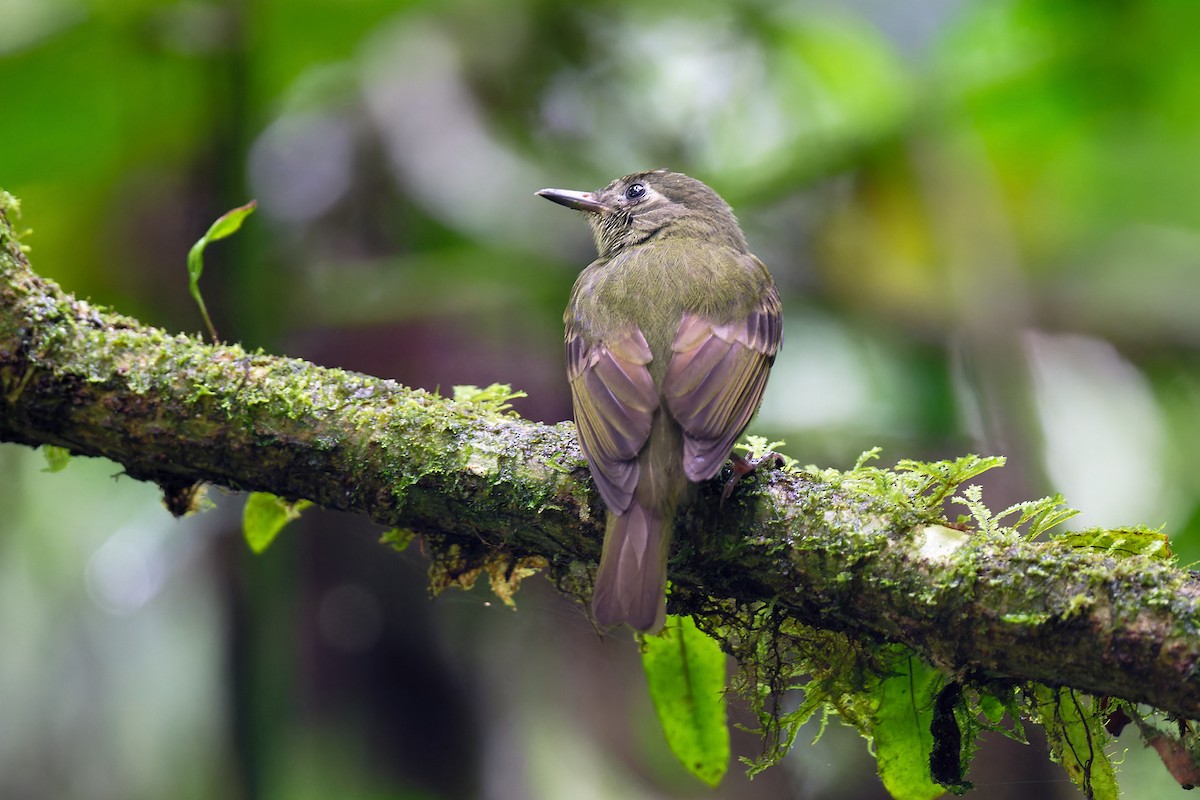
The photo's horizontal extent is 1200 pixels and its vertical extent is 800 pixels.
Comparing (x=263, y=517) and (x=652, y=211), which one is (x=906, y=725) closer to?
(x=263, y=517)

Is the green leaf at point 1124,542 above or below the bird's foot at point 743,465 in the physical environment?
below

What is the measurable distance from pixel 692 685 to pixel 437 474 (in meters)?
0.79

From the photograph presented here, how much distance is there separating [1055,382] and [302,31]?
365 centimetres

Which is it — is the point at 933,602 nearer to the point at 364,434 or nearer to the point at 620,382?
the point at 620,382

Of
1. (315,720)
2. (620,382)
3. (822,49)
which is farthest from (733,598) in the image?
(822,49)

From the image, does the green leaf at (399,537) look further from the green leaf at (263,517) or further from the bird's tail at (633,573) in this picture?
the bird's tail at (633,573)

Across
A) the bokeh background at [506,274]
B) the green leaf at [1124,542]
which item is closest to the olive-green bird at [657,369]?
the green leaf at [1124,542]

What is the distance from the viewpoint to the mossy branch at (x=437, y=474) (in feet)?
7.35

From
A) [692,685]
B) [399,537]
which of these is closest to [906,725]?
[692,685]

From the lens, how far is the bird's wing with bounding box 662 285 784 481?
261 centimetres

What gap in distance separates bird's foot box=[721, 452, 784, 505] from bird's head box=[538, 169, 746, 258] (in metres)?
1.41

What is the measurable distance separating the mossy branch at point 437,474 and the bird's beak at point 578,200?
1649 mm

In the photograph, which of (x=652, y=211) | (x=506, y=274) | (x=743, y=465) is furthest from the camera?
(x=506, y=274)

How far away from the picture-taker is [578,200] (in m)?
4.23
